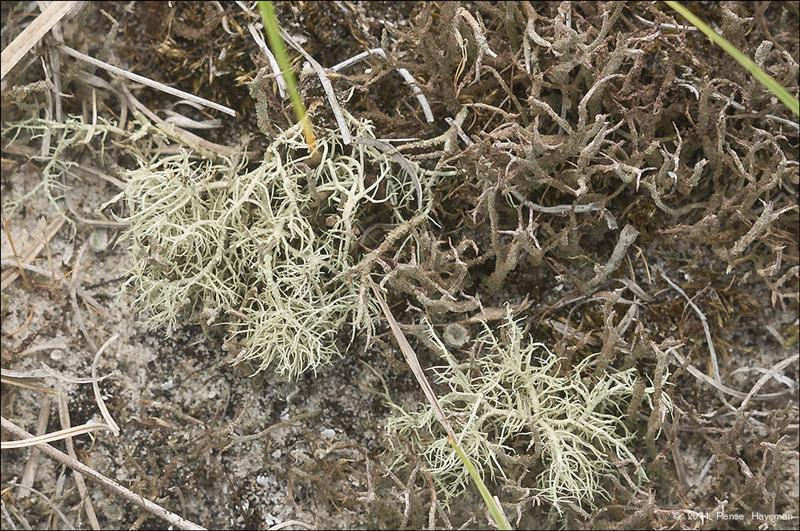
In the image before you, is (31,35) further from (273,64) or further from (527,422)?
(527,422)

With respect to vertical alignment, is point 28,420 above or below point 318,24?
below

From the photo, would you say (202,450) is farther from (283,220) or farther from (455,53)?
(455,53)

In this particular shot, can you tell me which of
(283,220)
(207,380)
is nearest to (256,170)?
(283,220)

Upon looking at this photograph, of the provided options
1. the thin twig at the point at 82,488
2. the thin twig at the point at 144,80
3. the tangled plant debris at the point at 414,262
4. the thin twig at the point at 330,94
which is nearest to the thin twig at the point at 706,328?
the tangled plant debris at the point at 414,262

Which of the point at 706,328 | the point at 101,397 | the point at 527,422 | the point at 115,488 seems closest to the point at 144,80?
the point at 101,397

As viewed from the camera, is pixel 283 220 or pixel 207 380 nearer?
pixel 283 220
